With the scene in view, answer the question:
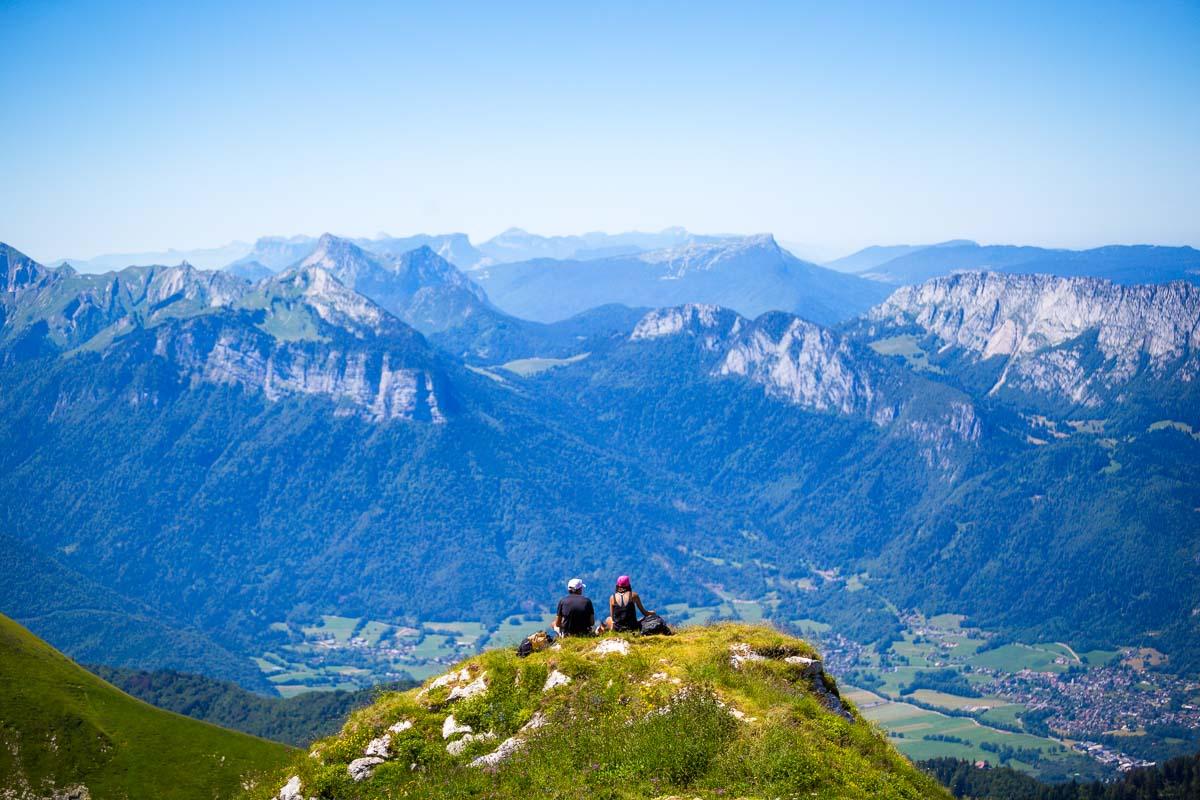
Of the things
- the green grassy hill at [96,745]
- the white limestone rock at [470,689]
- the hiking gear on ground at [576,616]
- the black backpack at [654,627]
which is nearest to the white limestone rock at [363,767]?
the white limestone rock at [470,689]

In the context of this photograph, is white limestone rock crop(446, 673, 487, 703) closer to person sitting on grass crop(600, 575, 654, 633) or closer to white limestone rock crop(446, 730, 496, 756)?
white limestone rock crop(446, 730, 496, 756)

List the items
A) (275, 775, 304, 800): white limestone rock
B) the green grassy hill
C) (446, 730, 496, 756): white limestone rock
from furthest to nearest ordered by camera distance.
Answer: the green grassy hill < (446, 730, 496, 756): white limestone rock < (275, 775, 304, 800): white limestone rock

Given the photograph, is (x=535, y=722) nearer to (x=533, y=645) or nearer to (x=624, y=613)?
(x=533, y=645)

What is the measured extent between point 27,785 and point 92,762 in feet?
12.7

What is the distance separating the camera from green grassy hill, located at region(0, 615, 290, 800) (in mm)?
55938

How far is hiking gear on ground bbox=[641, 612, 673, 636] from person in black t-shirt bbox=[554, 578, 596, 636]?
2296 millimetres

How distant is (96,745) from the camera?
193 ft

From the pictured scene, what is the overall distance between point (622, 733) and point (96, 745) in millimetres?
43099

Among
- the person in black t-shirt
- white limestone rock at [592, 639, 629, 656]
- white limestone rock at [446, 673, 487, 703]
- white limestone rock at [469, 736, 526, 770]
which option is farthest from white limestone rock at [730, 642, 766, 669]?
white limestone rock at [446, 673, 487, 703]

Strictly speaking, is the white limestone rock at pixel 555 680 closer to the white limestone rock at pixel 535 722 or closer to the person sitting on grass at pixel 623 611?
the white limestone rock at pixel 535 722

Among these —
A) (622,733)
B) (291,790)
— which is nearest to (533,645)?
(622,733)

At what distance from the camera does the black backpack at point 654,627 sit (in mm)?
39781

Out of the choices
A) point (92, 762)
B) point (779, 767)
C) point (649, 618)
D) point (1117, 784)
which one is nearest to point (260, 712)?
point (92, 762)

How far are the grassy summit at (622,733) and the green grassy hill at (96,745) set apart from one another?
27102 millimetres
